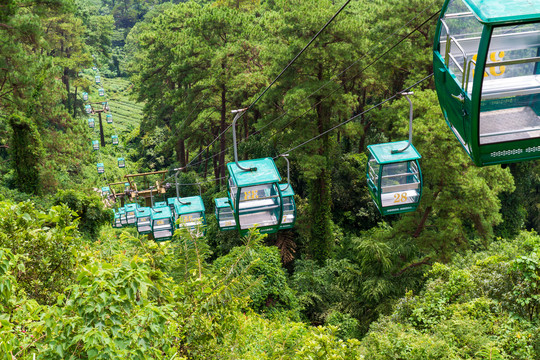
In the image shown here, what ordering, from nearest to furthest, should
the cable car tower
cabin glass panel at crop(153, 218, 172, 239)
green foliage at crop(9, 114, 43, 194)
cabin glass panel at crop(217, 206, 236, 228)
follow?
the cable car tower < cabin glass panel at crop(217, 206, 236, 228) < green foliage at crop(9, 114, 43, 194) < cabin glass panel at crop(153, 218, 172, 239)

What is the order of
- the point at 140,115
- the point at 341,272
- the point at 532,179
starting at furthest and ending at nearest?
1. the point at 140,115
2. the point at 532,179
3. the point at 341,272

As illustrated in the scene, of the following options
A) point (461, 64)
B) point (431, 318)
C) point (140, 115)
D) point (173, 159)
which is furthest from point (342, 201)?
point (140, 115)

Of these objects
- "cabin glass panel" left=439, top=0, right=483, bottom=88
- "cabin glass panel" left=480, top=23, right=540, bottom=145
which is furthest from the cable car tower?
"cabin glass panel" left=480, top=23, right=540, bottom=145

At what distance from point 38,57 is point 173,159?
1023 inches

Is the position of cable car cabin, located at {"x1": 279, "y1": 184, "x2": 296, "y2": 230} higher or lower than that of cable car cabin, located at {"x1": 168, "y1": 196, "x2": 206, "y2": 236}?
higher

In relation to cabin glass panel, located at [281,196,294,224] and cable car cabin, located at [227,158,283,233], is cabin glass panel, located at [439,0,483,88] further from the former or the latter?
cabin glass panel, located at [281,196,294,224]

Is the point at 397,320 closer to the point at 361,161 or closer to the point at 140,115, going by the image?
the point at 361,161

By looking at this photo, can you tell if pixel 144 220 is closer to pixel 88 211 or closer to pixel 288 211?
pixel 88 211

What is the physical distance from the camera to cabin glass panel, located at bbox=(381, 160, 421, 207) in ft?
36.0

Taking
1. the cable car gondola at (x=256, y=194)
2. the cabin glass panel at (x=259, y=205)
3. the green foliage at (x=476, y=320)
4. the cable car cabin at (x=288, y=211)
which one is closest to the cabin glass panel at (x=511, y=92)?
the green foliage at (x=476, y=320)

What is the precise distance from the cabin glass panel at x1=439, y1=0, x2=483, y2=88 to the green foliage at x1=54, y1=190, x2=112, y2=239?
1397cm

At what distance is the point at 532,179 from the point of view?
89.6ft

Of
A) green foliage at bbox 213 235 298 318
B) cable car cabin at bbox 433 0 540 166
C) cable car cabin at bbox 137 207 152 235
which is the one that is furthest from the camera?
cable car cabin at bbox 137 207 152 235

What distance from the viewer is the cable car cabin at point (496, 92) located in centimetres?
504
